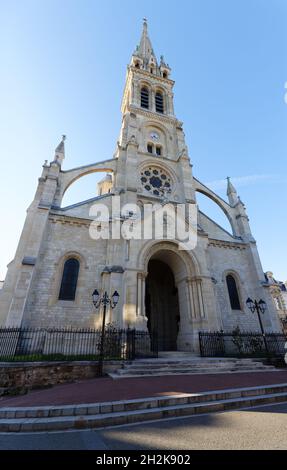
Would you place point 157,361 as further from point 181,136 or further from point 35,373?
point 181,136

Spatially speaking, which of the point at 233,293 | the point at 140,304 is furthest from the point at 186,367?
the point at 233,293

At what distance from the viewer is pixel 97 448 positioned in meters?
3.10

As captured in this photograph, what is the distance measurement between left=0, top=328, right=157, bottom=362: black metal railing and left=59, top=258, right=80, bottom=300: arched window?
2.24 m

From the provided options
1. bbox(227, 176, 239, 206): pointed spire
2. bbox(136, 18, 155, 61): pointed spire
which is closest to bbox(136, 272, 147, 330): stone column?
bbox(227, 176, 239, 206): pointed spire

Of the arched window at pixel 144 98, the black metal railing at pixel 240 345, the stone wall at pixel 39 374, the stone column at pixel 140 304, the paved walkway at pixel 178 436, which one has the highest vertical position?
the arched window at pixel 144 98

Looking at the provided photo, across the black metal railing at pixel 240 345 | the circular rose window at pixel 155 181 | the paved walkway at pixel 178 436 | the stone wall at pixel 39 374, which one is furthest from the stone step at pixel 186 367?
the circular rose window at pixel 155 181

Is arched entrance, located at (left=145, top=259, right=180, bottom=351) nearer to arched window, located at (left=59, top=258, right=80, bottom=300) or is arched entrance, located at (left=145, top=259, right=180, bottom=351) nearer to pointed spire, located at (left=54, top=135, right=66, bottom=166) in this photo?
arched window, located at (left=59, top=258, right=80, bottom=300)

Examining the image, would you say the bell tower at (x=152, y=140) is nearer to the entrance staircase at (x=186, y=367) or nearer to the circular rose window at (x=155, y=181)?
the circular rose window at (x=155, y=181)

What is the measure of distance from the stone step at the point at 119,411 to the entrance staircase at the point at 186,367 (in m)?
3.70

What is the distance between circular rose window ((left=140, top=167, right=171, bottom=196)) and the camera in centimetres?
1944

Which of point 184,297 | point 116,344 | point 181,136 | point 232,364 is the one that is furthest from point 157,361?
point 181,136

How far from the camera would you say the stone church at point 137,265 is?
12383 millimetres

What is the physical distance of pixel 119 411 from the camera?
176 inches

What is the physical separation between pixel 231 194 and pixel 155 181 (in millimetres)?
7922
